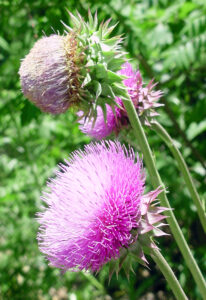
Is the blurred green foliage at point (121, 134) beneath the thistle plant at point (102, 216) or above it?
above

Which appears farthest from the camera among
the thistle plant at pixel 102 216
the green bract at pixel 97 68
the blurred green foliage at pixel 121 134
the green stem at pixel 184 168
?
the blurred green foliage at pixel 121 134

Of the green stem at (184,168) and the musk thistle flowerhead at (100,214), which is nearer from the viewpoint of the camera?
the musk thistle flowerhead at (100,214)

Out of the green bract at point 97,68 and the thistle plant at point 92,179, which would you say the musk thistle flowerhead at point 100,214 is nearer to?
the thistle plant at point 92,179

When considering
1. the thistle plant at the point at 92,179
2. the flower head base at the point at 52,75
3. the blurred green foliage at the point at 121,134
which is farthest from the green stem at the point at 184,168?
the flower head base at the point at 52,75

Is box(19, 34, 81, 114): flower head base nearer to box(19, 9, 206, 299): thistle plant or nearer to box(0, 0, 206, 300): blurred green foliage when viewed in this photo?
box(19, 9, 206, 299): thistle plant

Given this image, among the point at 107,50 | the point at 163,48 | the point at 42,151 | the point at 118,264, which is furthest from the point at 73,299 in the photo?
the point at 163,48

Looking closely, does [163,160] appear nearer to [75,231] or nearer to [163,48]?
[163,48]
